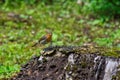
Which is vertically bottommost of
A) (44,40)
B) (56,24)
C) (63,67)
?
(56,24)

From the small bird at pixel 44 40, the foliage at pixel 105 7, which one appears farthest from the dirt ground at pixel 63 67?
the foliage at pixel 105 7

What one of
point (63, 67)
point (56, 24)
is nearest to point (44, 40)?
point (56, 24)

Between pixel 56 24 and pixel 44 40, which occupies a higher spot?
pixel 44 40

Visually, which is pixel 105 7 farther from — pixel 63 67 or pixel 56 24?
pixel 63 67

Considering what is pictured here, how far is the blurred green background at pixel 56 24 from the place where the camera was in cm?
1010

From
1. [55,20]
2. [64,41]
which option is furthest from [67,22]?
[64,41]

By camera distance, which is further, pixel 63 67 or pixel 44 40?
pixel 44 40

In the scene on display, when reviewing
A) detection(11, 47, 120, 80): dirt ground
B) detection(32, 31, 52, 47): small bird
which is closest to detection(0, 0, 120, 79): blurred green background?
detection(32, 31, 52, 47): small bird

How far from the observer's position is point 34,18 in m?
14.2

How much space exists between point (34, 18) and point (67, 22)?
3.88 feet

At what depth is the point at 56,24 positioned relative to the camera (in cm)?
1352

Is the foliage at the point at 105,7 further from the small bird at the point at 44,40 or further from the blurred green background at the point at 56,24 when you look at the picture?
the small bird at the point at 44,40

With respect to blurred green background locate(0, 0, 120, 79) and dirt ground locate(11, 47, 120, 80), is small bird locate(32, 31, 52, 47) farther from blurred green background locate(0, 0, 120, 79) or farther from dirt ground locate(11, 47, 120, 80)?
dirt ground locate(11, 47, 120, 80)

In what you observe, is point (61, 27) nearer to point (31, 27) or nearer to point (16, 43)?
point (31, 27)
